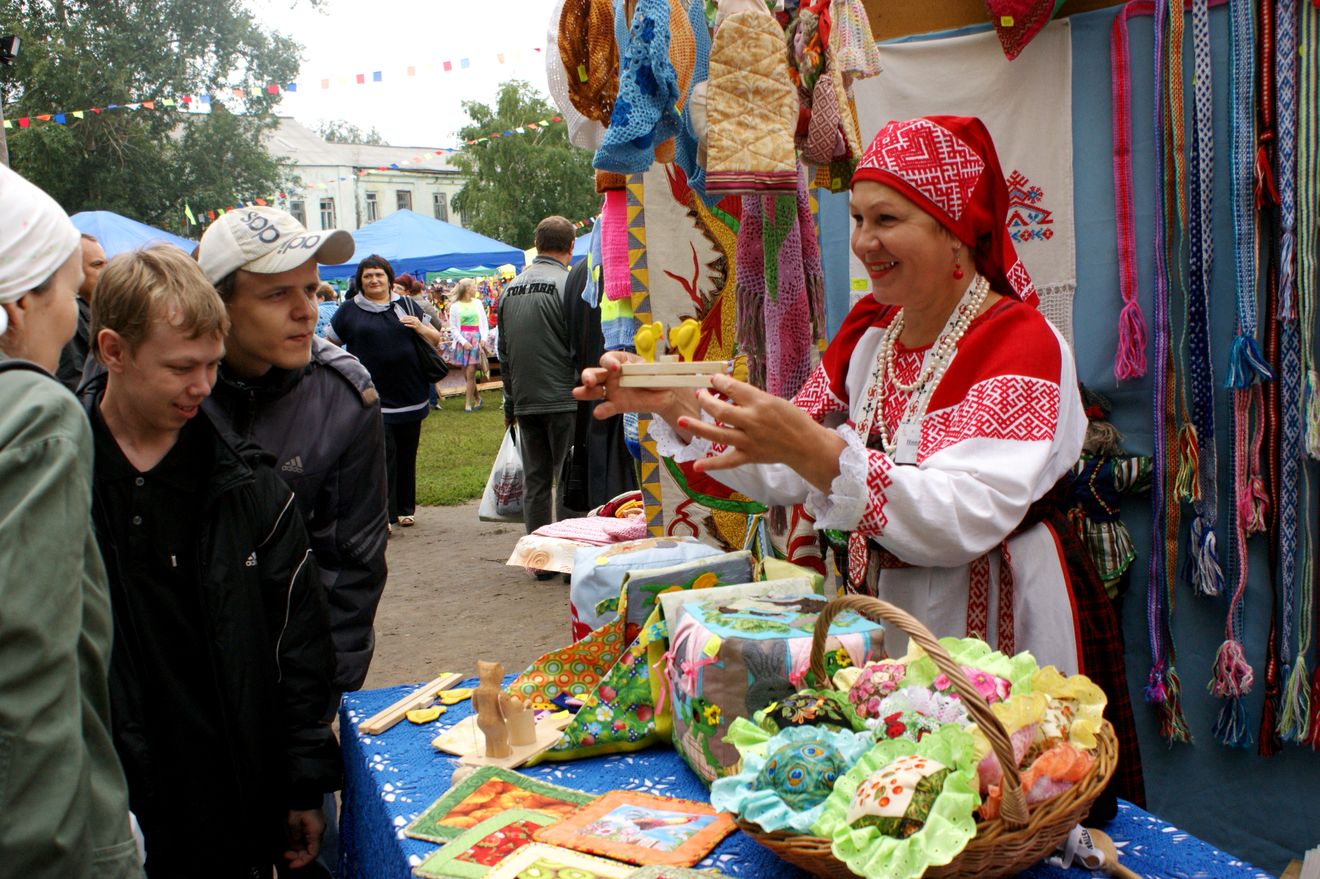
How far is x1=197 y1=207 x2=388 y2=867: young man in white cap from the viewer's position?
2.10 meters

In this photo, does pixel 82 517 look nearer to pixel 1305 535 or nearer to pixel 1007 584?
pixel 1007 584

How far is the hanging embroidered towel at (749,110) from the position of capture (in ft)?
7.59

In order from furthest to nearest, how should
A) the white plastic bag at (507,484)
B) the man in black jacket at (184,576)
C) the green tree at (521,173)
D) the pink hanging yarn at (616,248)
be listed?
1. the green tree at (521,173)
2. the white plastic bag at (507,484)
3. the pink hanging yarn at (616,248)
4. the man in black jacket at (184,576)

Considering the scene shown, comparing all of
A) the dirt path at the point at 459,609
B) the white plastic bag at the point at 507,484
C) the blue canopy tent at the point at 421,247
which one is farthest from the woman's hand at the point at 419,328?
the blue canopy tent at the point at 421,247

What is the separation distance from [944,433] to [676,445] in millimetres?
480

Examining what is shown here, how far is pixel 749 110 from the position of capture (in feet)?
7.66

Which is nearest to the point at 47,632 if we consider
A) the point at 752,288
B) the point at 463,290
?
the point at 752,288

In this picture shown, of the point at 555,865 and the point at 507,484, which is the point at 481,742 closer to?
the point at 555,865

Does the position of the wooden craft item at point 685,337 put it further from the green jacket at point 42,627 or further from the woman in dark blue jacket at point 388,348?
the woman in dark blue jacket at point 388,348

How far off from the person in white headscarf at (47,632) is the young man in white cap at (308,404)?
89 cm

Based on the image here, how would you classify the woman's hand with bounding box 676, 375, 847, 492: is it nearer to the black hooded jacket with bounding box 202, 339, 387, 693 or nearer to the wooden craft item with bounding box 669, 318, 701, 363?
the wooden craft item with bounding box 669, 318, 701, 363

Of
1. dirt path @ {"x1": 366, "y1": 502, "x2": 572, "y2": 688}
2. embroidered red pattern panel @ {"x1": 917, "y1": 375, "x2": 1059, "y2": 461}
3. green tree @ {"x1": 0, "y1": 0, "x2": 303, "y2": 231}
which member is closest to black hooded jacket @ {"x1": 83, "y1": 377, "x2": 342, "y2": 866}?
embroidered red pattern panel @ {"x1": 917, "y1": 375, "x2": 1059, "y2": 461}

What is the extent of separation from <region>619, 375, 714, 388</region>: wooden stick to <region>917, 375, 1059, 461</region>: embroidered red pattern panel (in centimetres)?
40

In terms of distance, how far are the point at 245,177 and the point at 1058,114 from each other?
29798 mm
